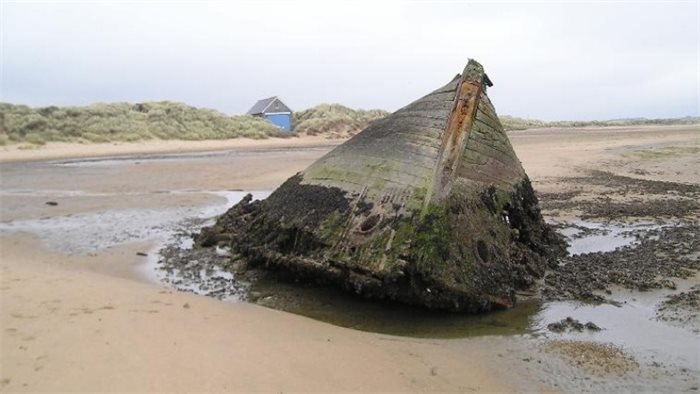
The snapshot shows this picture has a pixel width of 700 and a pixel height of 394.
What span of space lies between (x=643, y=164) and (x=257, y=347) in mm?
18675

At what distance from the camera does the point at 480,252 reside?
17.1 ft

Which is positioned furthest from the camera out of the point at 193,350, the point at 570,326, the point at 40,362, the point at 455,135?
the point at 455,135

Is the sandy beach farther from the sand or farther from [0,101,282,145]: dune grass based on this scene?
[0,101,282,145]: dune grass

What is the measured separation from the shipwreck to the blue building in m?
39.1

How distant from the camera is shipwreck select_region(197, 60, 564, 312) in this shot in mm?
4836

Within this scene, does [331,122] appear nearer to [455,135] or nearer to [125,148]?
[125,148]

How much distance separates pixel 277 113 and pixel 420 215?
137ft

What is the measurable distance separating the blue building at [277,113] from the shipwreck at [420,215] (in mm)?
39062

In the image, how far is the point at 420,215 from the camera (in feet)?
16.3

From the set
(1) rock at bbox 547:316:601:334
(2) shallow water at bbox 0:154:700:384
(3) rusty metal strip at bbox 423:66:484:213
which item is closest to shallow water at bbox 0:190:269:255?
(2) shallow water at bbox 0:154:700:384

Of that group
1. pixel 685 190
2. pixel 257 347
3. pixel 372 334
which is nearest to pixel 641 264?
pixel 372 334

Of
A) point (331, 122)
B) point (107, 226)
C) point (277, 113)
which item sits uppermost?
point (277, 113)

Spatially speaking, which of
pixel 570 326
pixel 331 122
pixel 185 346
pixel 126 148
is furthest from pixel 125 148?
pixel 570 326

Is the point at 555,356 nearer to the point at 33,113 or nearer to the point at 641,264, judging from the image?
the point at 641,264
